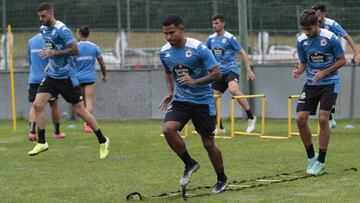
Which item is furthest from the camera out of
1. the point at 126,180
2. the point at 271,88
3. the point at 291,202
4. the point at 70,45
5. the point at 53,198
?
the point at 271,88

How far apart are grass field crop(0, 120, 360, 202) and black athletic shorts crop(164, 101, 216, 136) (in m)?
0.69

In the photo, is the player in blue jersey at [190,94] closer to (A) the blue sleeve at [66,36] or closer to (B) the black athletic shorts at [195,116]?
(B) the black athletic shorts at [195,116]

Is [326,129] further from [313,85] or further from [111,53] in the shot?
[111,53]

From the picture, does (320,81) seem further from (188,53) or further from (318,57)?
(188,53)

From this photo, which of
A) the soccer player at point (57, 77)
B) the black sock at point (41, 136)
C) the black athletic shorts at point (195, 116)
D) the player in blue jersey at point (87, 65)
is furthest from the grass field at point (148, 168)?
the player in blue jersey at point (87, 65)

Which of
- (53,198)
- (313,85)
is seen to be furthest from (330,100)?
(53,198)

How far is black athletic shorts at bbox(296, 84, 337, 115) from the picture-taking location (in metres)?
10.3

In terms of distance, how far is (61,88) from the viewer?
12.4 m

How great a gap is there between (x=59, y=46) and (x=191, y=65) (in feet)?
12.6

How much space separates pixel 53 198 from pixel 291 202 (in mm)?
2318

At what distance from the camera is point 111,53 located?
21328 millimetres

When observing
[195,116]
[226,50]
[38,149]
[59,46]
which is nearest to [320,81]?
[195,116]

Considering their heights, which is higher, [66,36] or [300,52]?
[66,36]

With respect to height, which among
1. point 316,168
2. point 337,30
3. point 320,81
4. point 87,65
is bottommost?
point 316,168
